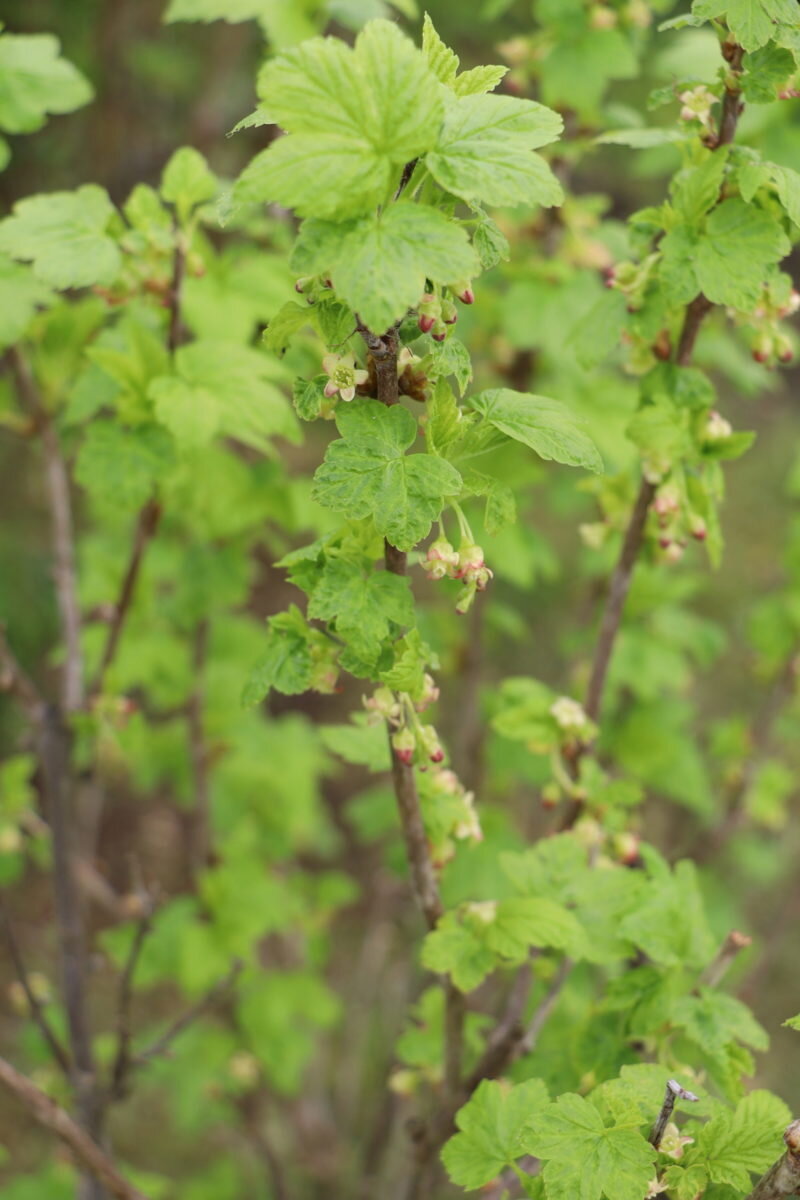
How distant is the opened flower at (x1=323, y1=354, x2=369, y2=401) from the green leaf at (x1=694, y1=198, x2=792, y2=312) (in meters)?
0.37

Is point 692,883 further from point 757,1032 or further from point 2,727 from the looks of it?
point 2,727

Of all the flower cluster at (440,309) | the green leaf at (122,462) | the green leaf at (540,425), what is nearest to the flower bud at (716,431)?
the green leaf at (540,425)

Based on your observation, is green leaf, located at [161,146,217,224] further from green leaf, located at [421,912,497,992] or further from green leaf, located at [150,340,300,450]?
green leaf, located at [421,912,497,992]

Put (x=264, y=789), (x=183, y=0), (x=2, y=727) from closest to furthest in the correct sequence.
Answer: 1. (x=183, y=0)
2. (x=264, y=789)
3. (x=2, y=727)

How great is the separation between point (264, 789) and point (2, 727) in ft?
5.06

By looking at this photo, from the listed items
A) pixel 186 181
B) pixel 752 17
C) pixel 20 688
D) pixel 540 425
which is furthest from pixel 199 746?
pixel 752 17

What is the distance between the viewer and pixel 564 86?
1460mm

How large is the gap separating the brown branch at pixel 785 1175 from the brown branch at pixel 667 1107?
0.07m

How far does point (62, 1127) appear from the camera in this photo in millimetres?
1120

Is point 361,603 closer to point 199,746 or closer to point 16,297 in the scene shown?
point 16,297

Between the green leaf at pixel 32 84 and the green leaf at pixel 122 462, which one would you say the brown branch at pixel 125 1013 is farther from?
the green leaf at pixel 32 84

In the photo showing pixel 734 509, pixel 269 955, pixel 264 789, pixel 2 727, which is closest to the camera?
pixel 264 789

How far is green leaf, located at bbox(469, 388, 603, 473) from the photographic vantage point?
0.80 meters

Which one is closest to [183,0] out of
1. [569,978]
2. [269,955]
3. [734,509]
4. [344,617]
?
[344,617]
